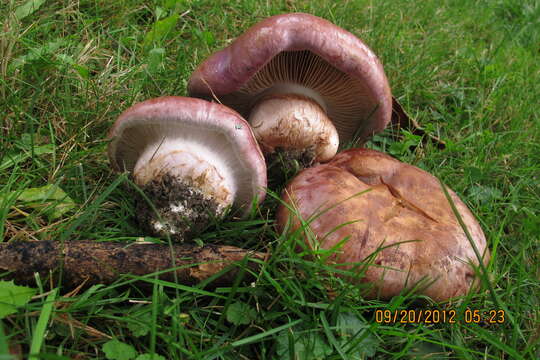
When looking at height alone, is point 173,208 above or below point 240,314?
above

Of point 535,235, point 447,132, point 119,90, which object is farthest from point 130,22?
point 535,235

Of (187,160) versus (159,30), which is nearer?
(187,160)

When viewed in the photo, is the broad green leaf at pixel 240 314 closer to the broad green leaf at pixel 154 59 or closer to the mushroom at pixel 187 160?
the mushroom at pixel 187 160

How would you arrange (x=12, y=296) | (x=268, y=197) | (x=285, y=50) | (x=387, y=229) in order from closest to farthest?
(x=12, y=296), (x=387, y=229), (x=285, y=50), (x=268, y=197)

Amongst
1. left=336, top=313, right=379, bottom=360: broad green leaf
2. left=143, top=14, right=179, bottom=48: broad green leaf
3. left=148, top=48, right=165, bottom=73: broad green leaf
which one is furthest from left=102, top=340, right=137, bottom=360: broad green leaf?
left=143, top=14, right=179, bottom=48: broad green leaf

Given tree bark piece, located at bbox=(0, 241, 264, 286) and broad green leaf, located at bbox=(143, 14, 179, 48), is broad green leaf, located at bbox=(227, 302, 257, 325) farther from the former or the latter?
broad green leaf, located at bbox=(143, 14, 179, 48)

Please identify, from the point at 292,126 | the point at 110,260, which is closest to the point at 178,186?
the point at 110,260
